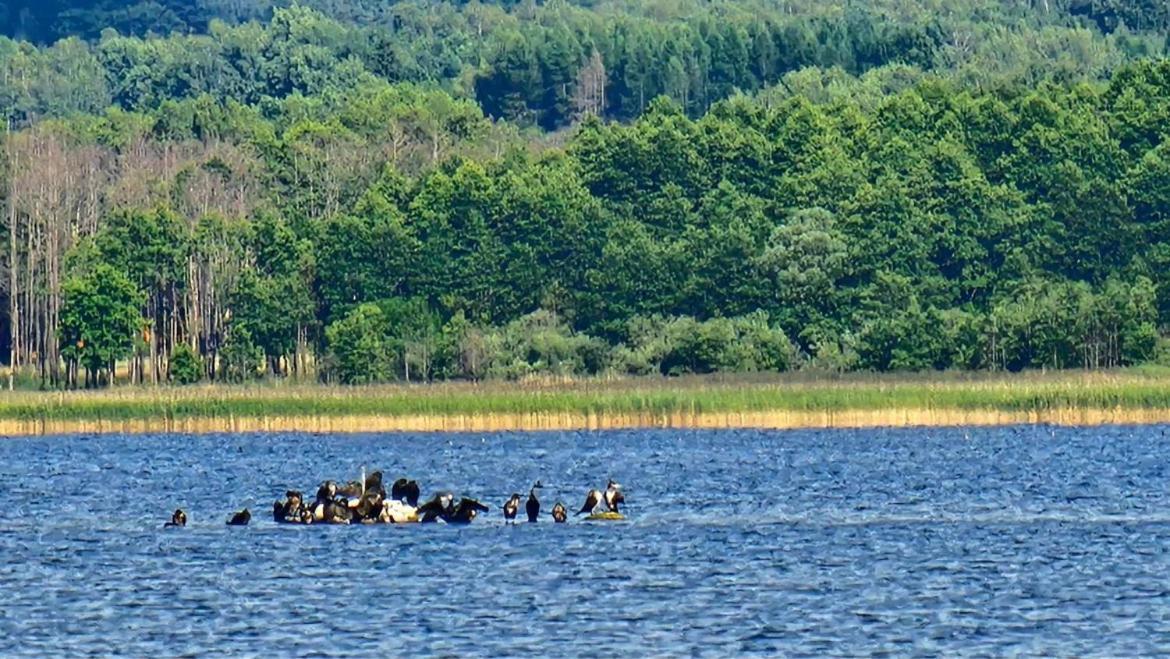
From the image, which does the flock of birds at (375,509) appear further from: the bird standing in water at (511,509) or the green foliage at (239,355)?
the green foliage at (239,355)

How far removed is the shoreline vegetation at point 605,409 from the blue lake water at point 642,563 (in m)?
4.74

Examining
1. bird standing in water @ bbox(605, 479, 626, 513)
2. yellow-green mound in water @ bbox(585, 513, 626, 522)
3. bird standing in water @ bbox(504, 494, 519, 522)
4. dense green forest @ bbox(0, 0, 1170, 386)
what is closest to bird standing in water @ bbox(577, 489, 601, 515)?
bird standing in water @ bbox(605, 479, 626, 513)

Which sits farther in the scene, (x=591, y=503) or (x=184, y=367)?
(x=184, y=367)

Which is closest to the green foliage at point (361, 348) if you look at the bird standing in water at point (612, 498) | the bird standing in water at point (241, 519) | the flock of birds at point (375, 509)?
the flock of birds at point (375, 509)

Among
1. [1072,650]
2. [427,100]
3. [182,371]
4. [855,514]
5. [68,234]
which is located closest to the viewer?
[1072,650]

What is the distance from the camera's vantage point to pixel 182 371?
9931cm

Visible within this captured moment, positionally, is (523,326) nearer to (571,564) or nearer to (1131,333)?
(1131,333)

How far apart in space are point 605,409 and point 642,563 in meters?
32.6

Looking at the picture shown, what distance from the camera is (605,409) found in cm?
6938

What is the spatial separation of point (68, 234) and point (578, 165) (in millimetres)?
21020

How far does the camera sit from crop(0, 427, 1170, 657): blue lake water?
2966 centimetres

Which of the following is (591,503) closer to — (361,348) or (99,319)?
(361,348)

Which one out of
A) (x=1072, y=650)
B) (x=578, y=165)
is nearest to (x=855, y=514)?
(x=1072, y=650)

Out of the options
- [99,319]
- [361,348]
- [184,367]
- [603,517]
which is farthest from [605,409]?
[99,319]
